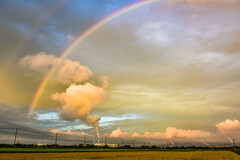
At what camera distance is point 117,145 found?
160 meters

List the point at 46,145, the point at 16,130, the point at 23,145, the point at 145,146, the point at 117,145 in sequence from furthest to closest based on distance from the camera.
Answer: the point at 145,146, the point at 117,145, the point at 46,145, the point at 23,145, the point at 16,130

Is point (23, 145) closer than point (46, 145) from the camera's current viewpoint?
Yes

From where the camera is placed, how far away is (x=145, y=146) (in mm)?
181250

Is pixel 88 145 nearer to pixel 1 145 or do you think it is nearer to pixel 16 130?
pixel 1 145

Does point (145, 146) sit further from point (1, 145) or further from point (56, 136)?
point (1, 145)

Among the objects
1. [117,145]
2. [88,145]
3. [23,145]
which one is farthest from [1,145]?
[117,145]

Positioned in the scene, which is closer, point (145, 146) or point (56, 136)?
point (56, 136)

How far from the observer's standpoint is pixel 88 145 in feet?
450

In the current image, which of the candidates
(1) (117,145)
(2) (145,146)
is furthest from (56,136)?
(2) (145,146)

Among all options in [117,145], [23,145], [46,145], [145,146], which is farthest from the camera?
[145,146]

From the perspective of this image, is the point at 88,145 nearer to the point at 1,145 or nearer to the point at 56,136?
the point at 56,136

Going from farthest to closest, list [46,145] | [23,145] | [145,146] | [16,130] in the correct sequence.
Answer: [145,146], [46,145], [23,145], [16,130]

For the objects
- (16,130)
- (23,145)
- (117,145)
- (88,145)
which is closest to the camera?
(16,130)

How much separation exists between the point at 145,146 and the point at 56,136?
314 ft
